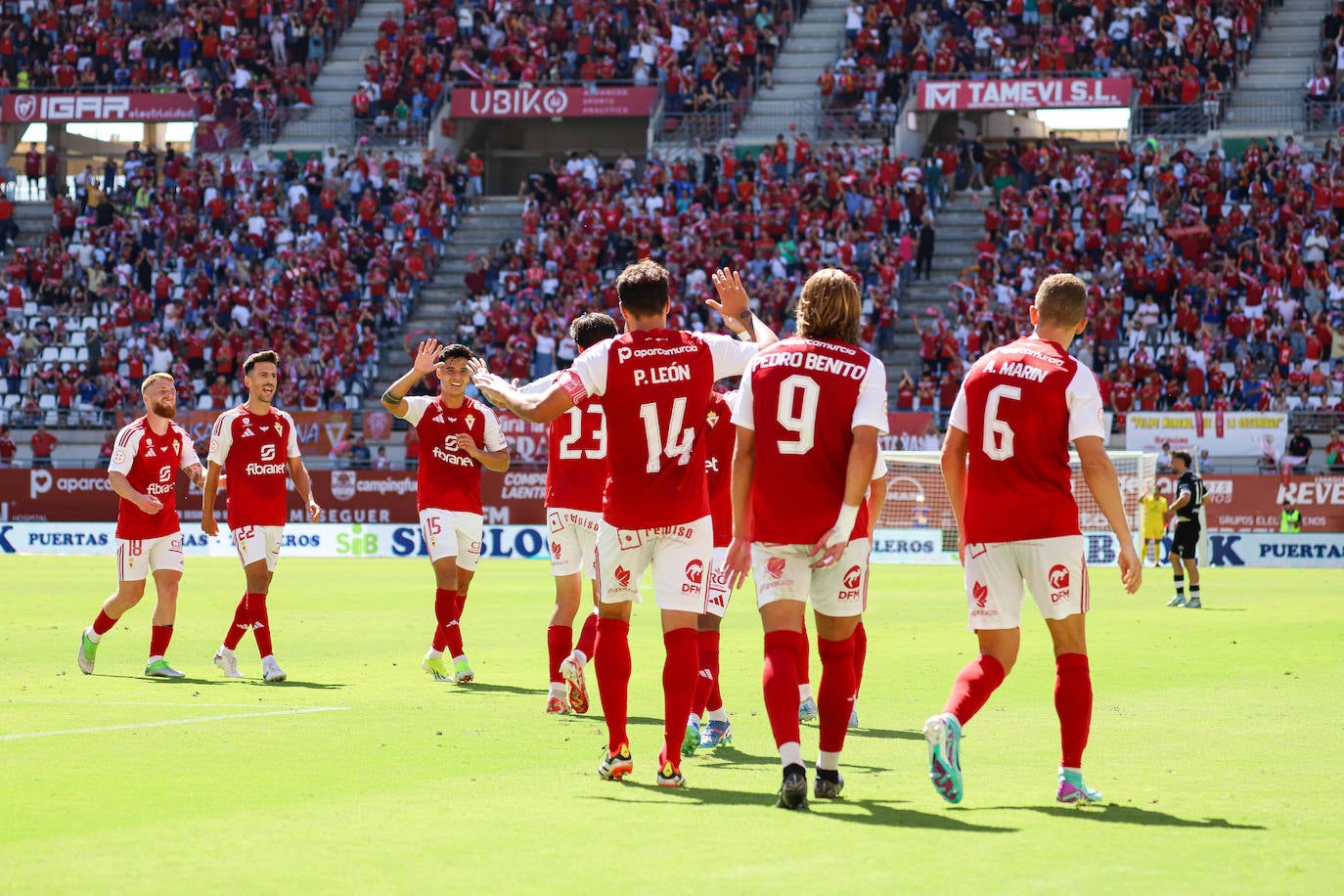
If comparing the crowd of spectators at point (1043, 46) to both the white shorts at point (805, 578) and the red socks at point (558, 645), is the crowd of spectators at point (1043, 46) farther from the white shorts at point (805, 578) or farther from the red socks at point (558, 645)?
the white shorts at point (805, 578)

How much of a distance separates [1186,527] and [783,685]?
789 inches

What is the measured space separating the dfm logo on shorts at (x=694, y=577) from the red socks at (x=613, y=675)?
372mm

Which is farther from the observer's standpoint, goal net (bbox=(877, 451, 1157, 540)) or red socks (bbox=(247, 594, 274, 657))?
goal net (bbox=(877, 451, 1157, 540))

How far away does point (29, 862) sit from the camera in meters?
7.01

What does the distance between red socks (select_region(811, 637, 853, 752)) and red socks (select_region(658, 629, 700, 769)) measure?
0.72 metres

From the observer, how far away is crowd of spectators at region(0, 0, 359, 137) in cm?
5522

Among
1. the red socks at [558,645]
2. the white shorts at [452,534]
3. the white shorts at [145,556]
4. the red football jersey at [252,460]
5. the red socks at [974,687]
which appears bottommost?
the red socks at [558,645]

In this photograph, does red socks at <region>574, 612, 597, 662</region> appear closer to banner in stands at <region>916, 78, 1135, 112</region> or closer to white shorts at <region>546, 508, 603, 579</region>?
white shorts at <region>546, 508, 603, 579</region>

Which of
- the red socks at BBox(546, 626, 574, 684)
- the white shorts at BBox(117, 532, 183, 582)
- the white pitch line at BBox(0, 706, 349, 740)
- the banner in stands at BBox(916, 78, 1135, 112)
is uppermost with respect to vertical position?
the banner in stands at BBox(916, 78, 1135, 112)

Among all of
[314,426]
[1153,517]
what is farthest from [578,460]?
[314,426]

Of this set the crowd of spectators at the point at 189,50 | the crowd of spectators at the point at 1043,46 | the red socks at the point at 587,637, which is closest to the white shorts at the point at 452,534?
the red socks at the point at 587,637

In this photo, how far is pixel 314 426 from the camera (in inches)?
1708

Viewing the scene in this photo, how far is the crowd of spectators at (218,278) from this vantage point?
4597 centimetres

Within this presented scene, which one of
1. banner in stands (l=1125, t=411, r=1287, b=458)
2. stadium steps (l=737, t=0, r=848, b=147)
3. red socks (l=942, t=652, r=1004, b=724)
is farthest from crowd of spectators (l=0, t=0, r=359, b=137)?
red socks (l=942, t=652, r=1004, b=724)
